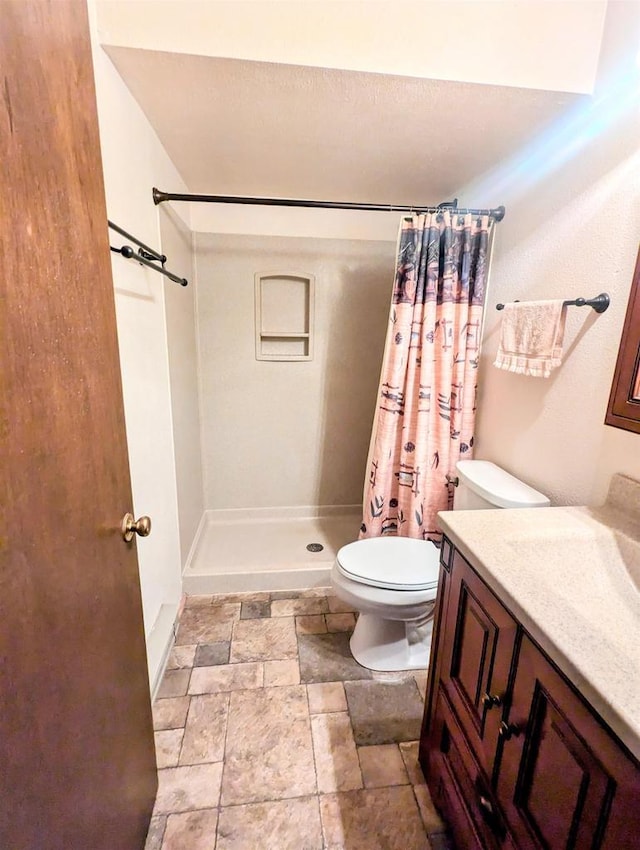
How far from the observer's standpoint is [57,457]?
62 centimetres

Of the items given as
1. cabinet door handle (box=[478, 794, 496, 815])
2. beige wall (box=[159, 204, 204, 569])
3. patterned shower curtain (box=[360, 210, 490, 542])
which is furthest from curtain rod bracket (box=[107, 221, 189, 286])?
cabinet door handle (box=[478, 794, 496, 815])

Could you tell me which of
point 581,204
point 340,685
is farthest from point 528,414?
point 340,685

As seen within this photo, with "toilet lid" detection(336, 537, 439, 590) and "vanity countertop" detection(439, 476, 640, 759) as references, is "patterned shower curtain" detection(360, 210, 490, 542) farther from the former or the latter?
"vanity countertop" detection(439, 476, 640, 759)

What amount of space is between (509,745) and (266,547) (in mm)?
1878

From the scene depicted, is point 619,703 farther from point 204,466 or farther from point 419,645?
point 204,466

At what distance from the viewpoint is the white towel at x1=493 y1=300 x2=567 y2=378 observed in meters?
1.35

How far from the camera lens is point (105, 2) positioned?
106 centimetres

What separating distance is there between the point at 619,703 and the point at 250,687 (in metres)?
1.43

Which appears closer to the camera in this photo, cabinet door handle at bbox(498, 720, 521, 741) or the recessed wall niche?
cabinet door handle at bbox(498, 720, 521, 741)

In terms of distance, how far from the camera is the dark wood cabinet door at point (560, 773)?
54 cm

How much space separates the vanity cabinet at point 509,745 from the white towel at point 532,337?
80 centimetres

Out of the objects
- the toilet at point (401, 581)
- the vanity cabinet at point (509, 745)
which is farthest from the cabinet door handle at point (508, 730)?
the toilet at point (401, 581)

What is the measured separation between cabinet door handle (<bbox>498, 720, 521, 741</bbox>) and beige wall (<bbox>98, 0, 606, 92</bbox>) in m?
1.74

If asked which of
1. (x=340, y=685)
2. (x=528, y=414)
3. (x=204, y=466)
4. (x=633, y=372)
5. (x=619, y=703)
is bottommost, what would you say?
(x=340, y=685)
